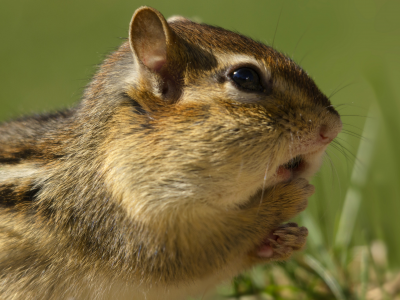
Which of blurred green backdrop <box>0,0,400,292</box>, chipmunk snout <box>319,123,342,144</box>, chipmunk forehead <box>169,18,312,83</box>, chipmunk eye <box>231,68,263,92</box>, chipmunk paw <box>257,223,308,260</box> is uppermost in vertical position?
blurred green backdrop <box>0,0,400,292</box>

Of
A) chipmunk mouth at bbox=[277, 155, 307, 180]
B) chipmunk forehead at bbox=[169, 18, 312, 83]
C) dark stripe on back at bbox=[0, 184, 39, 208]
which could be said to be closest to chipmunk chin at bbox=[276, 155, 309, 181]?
chipmunk mouth at bbox=[277, 155, 307, 180]

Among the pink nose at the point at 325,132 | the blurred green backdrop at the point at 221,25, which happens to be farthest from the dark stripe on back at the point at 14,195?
the blurred green backdrop at the point at 221,25

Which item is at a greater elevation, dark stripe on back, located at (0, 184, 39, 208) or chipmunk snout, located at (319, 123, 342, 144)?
chipmunk snout, located at (319, 123, 342, 144)

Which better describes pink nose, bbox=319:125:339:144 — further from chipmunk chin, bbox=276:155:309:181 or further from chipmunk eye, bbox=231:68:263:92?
chipmunk eye, bbox=231:68:263:92

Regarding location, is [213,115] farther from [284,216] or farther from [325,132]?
[284,216]

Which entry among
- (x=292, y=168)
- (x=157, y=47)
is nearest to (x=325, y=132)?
(x=292, y=168)

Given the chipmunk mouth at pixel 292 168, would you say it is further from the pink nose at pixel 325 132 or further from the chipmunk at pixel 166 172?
the pink nose at pixel 325 132

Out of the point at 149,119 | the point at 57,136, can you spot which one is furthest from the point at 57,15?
the point at 149,119

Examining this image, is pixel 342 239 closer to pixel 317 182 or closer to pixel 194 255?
pixel 317 182
